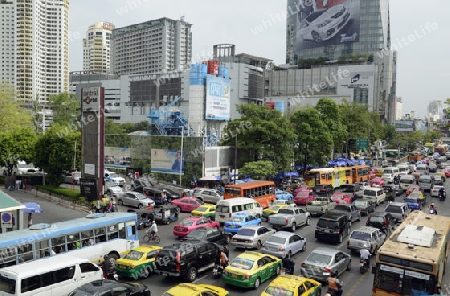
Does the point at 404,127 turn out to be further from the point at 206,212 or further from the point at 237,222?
the point at 237,222

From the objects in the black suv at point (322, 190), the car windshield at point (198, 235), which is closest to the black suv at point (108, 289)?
the car windshield at point (198, 235)

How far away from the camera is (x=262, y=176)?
45.2 m

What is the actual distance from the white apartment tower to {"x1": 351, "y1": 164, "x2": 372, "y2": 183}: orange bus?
130147 millimetres

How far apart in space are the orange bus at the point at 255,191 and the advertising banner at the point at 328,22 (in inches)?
4588

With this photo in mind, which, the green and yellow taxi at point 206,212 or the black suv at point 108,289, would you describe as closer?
the black suv at point 108,289

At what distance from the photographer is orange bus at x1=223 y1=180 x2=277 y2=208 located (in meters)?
32.4

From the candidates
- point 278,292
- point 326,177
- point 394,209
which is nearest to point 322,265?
point 278,292

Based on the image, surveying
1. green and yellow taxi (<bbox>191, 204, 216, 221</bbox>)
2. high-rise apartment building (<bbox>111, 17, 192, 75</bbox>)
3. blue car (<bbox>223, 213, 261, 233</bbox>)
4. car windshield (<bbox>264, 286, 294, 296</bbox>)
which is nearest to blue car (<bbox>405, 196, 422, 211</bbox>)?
blue car (<bbox>223, 213, 261, 233</bbox>)

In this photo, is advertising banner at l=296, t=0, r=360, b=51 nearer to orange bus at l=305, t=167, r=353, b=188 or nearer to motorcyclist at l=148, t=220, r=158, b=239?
orange bus at l=305, t=167, r=353, b=188

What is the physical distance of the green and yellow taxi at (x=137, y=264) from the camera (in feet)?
55.3

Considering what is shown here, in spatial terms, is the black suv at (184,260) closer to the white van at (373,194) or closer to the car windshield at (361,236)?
the car windshield at (361,236)

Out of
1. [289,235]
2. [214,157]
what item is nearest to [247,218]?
[289,235]

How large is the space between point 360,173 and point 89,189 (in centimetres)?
3534

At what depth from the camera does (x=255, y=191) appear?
111ft
